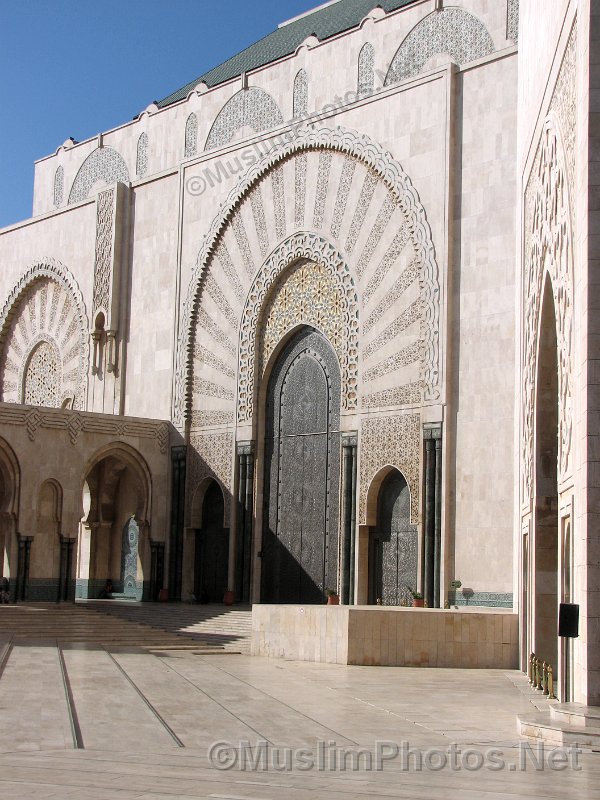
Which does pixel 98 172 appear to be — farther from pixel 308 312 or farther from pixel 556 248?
pixel 556 248

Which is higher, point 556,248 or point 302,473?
point 556,248

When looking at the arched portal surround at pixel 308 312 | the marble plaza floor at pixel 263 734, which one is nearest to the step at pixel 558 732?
the marble plaza floor at pixel 263 734

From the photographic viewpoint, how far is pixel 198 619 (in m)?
14.2

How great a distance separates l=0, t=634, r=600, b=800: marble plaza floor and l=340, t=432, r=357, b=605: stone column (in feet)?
11.2

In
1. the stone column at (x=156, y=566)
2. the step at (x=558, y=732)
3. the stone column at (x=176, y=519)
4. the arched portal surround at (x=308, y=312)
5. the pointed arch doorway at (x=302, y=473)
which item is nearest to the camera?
the step at (x=558, y=732)

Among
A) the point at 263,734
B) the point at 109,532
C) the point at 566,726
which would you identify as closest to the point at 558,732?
the point at 566,726

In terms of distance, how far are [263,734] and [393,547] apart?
7608mm

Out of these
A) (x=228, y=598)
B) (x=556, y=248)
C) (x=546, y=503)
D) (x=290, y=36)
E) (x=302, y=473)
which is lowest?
(x=228, y=598)

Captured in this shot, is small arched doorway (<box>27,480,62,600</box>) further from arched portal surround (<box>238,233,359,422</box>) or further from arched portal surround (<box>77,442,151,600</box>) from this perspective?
arched portal surround (<box>238,233,359,422</box>)

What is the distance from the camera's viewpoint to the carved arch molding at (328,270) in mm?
13688

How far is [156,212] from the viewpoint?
703 inches

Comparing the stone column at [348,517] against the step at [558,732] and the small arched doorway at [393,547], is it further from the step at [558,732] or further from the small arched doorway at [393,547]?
the step at [558,732]

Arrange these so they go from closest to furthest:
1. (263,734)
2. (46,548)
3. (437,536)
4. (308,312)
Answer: (263,734) → (437,536) → (308,312) → (46,548)

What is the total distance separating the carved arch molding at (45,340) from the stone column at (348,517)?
5780 mm
